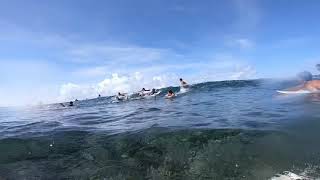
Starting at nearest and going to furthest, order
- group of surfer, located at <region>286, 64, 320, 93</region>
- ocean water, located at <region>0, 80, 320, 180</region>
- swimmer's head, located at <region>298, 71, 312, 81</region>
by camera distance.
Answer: ocean water, located at <region>0, 80, 320, 180</region>
group of surfer, located at <region>286, 64, 320, 93</region>
swimmer's head, located at <region>298, 71, 312, 81</region>

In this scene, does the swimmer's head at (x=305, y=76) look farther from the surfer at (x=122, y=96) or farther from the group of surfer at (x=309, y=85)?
the surfer at (x=122, y=96)

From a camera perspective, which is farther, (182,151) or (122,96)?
(122,96)

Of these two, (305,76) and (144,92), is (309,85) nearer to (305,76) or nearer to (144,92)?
(305,76)

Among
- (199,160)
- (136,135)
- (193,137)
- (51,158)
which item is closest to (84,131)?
(136,135)

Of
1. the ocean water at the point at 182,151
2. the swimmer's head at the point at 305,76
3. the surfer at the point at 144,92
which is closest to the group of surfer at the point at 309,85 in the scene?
the swimmer's head at the point at 305,76

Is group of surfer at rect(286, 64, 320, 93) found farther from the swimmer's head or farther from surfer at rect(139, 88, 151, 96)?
surfer at rect(139, 88, 151, 96)

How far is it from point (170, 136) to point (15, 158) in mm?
5925

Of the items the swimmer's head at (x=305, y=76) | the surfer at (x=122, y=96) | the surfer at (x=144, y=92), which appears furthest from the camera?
the surfer at (x=122, y=96)

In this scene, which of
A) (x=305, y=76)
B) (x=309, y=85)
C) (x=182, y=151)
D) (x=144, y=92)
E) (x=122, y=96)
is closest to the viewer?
(x=182, y=151)

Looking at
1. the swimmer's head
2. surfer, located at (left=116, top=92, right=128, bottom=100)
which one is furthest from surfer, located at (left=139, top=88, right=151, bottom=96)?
the swimmer's head

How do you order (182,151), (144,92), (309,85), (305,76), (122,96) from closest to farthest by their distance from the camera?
(182,151) → (309,85) → (305,76) → (144,92) → (122,96)

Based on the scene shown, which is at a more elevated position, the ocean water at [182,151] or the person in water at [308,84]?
the person in water at [308,84]

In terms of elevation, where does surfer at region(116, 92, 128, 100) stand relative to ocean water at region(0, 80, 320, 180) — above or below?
above

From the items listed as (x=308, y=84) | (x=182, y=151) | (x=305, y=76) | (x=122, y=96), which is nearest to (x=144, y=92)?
(x=122, y=96)
